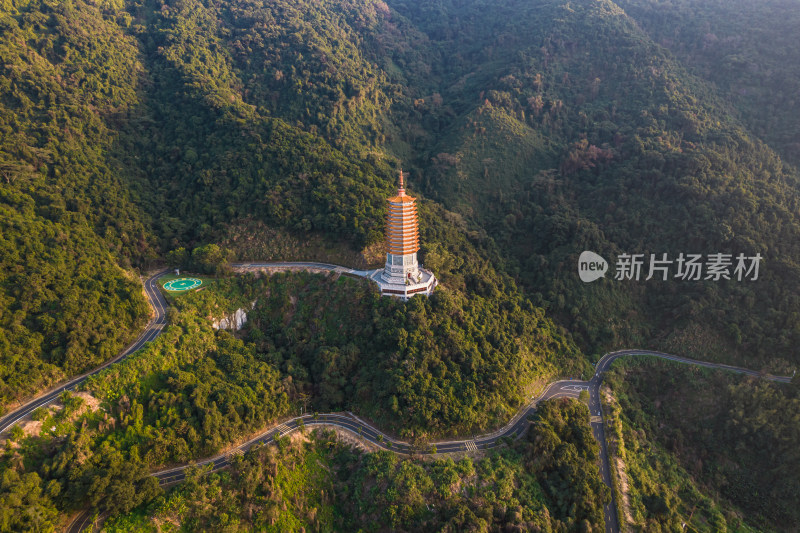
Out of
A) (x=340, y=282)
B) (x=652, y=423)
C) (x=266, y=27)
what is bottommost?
(x=652, y=423)

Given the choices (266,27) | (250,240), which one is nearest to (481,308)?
(250,240)

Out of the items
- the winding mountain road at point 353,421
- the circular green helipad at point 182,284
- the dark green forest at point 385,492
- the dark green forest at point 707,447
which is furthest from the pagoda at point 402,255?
the dark green forest at point 707,447

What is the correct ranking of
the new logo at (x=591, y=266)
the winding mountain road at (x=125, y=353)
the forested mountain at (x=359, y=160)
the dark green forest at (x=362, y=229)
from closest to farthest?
the winding mountain road at (x=125, y=353) < the dark green forest at (x=362, y=229) < the forested mountain at (x=359, y=160) < the new logo at (x=591, y=266)

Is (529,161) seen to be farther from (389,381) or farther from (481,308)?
(389,381)

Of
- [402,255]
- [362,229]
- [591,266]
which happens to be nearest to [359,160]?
[362,229]

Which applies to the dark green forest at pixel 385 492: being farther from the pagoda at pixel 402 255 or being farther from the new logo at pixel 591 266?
the new logo at pixel 591 266

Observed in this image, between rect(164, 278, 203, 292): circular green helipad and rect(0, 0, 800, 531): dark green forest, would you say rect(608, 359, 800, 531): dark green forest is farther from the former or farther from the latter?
rect(164, 278, 203, 292): circular green helipad

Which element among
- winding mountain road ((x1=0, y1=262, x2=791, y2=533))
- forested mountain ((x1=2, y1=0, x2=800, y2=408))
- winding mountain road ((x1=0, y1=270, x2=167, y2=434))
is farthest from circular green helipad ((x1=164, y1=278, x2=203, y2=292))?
forested mountain ((x1=2, y1=0, x2=800, y2=408))
